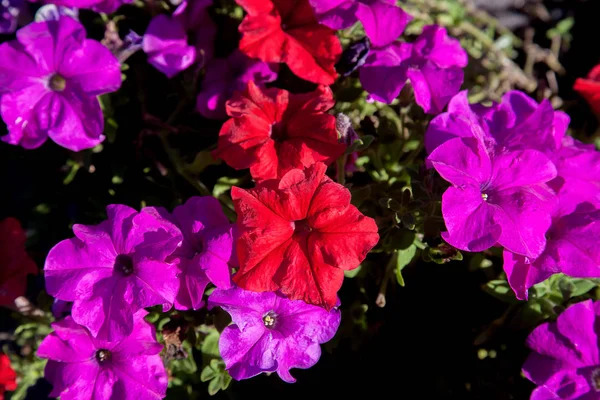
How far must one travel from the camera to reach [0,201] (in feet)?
7.09

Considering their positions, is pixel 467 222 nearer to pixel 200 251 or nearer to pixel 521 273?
pixel 521 273

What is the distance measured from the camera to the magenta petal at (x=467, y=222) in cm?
121

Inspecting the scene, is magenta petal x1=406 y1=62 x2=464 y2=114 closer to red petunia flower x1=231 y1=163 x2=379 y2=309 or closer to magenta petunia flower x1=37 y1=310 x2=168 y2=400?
red petunia flower x1=231 y1=163 x2=379 y2=309

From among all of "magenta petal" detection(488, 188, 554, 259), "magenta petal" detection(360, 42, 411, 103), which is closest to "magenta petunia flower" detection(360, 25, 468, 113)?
"magenta petal" detection(360, 42, 411, 103)

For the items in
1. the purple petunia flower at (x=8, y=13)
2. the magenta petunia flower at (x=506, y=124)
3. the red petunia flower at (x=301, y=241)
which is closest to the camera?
the red petunia flower at (x=301, y=241)

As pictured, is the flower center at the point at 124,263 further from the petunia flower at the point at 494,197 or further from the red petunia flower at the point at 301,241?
the petunia flower at the point at 494,197

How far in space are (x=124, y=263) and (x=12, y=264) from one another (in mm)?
466

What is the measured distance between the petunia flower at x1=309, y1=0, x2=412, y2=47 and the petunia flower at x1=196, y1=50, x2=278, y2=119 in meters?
0.25

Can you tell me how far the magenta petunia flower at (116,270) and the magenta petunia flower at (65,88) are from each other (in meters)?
0.32

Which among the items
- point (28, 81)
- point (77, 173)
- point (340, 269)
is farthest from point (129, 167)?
point (340, 269)

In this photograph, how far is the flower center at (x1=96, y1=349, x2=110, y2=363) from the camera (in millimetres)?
1440

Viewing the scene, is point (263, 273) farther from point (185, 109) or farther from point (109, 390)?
point (185, 109)

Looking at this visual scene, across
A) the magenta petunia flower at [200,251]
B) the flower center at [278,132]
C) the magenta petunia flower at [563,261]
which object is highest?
the flower center at [278,132]

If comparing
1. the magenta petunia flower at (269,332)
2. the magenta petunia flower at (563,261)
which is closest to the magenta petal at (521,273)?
the magenta petunia flower at (563,261)
